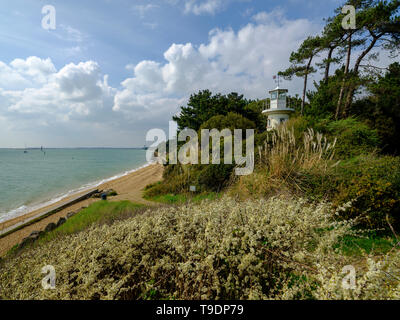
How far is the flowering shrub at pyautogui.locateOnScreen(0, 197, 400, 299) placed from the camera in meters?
1.67

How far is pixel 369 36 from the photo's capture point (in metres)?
12.2

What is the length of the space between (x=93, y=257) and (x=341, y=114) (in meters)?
16.3

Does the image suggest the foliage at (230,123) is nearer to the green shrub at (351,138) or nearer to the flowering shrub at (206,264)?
the green shrub at (351,138)

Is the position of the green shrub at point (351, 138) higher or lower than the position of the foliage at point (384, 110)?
lower

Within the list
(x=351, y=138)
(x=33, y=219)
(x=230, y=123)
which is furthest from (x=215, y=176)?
(x=33, y=219)

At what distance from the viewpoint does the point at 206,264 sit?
5.60ft

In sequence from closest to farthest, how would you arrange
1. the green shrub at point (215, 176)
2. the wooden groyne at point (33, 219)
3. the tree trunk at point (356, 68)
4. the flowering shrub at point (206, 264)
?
the flowering shrub at point (206, 264) < the wooden groyne at point (33, 219) < the green shrub at point (215, 176) < the tree trunk at point (356, 68)

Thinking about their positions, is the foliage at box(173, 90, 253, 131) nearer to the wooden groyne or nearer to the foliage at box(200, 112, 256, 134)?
the foliage at box(200, 112, 256, 134)

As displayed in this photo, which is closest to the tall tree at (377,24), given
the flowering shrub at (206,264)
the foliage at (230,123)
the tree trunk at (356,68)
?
the tree trunk at (356,68)

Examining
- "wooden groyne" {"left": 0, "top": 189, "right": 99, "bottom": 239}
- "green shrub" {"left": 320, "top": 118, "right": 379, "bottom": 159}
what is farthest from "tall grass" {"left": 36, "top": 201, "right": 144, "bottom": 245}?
"green shrub" {"left": 320, "top": 118, "right": 379, "bottom": 159}

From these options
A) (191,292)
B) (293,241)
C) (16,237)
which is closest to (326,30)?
(293,241)

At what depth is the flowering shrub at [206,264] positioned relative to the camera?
1.67 metres

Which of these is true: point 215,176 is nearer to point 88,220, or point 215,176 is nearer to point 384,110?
point 88,220

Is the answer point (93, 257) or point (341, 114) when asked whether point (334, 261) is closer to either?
point (93, 257)
